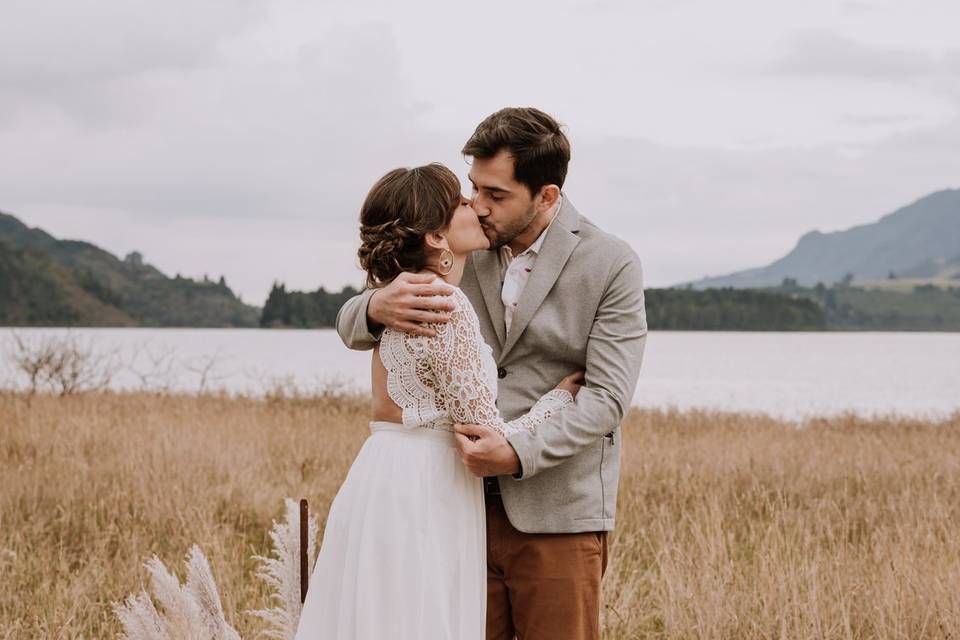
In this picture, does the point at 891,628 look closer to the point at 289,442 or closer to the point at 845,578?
the point at 845,578

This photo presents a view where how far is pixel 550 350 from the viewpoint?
2920 millimetres

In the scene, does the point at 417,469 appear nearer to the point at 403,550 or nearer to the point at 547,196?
the point at 403,550

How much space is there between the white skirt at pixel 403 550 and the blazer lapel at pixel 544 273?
1.37 ft

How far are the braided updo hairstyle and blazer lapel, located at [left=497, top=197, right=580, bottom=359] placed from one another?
36 cm

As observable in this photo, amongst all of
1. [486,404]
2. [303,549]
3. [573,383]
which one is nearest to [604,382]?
[573,383]

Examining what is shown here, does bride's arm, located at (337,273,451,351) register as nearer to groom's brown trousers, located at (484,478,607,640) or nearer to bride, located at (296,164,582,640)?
bride, located at (296,164,582,640)

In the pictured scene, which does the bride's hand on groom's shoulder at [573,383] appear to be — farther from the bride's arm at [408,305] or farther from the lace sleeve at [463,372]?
the bride's arm at [408,305]

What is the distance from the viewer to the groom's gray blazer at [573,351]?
280cm

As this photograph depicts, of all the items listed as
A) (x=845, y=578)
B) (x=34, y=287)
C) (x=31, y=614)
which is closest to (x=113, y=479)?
(x=31, y=614)

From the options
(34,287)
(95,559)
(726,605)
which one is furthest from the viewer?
(34,287)

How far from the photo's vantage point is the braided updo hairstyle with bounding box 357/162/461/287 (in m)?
2.68

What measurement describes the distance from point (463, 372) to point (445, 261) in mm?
366

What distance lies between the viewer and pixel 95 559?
232 inches

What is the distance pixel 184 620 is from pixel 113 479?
16.6ft
